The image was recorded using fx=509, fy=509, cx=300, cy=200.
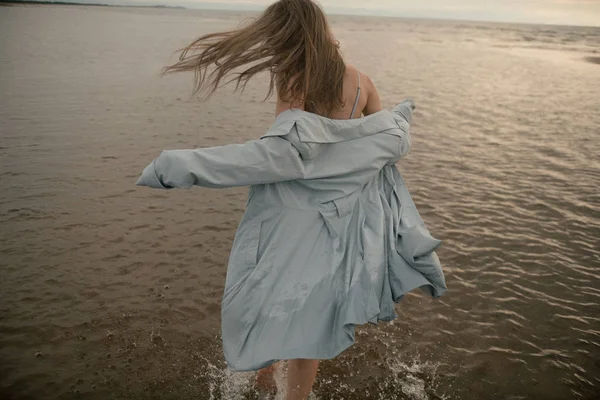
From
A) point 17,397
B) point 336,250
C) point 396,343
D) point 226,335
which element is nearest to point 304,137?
point 336,250

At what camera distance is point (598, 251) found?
214 inches

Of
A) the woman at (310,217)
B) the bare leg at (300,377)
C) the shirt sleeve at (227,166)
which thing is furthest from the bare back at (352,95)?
the bare leg at (300,377)

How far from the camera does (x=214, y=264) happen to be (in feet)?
16.4

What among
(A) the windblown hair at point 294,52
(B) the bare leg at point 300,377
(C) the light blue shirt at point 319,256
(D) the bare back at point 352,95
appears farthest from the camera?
(B) the bare leg at point 300,377

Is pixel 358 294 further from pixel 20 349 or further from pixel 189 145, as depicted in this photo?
pixel 189 145

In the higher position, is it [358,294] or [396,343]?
[358,294]

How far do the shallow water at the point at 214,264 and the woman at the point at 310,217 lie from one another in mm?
1298

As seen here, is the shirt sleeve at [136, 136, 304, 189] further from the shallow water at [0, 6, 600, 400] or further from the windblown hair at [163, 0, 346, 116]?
the shallow water at [0, 6, 600, 400]

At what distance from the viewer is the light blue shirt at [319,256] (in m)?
2.44

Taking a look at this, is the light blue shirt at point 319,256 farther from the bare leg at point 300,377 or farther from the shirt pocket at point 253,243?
the bare leg at point 300,377

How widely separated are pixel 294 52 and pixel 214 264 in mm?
3093

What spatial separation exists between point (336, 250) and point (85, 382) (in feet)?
6.96

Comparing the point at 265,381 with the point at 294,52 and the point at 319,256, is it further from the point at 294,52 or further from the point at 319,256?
the point at 294,52

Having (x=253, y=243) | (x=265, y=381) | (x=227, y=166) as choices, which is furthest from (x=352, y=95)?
(x=265, y=381)
